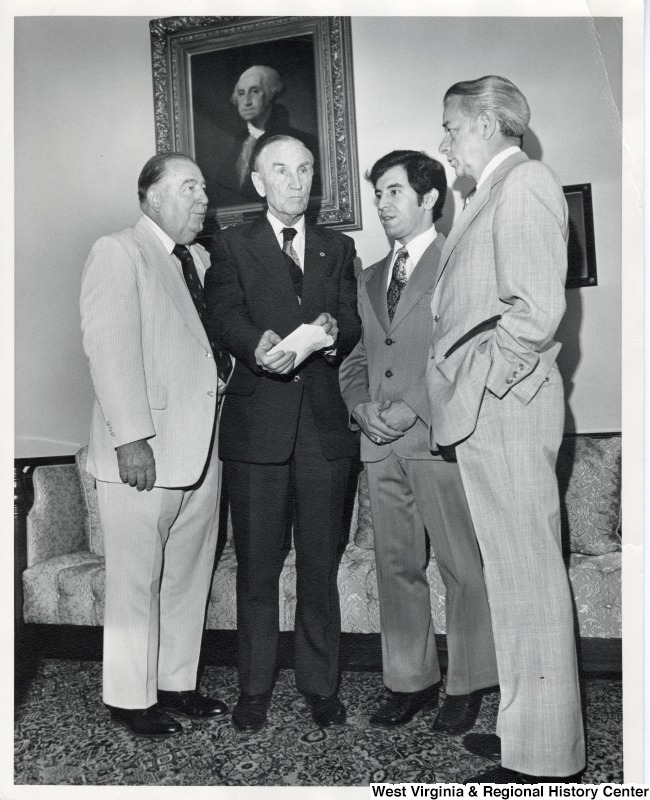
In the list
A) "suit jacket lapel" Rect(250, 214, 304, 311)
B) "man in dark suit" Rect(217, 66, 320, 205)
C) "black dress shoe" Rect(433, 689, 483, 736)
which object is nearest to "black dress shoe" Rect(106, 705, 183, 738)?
"black dress shoe" Rect(433, 689, 483, 736)

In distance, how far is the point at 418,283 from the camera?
222cm

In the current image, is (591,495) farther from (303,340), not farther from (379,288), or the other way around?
(303,340)

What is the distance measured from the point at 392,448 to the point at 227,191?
106 centimetres

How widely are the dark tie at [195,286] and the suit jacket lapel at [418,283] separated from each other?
0.57 m

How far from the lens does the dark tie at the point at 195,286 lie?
230 cm

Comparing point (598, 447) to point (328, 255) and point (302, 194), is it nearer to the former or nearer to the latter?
Answer: point (328, 255)

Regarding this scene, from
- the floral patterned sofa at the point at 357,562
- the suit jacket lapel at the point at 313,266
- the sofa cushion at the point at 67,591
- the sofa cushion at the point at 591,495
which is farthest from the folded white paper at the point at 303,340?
the sofa cushion at the point at 67,591

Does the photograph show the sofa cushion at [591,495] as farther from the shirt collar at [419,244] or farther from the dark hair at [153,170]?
the dark hair at [153,170]

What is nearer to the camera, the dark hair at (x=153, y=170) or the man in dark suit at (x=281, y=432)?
the man in dark suit at (x=281, y=432)

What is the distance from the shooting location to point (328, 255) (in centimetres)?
226

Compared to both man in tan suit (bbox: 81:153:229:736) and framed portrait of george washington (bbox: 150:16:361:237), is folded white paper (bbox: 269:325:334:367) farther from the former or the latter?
framed portrait of george washington (bbox: 150:16:361:237)

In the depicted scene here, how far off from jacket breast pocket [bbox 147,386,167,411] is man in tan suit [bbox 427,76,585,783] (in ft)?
2.78
